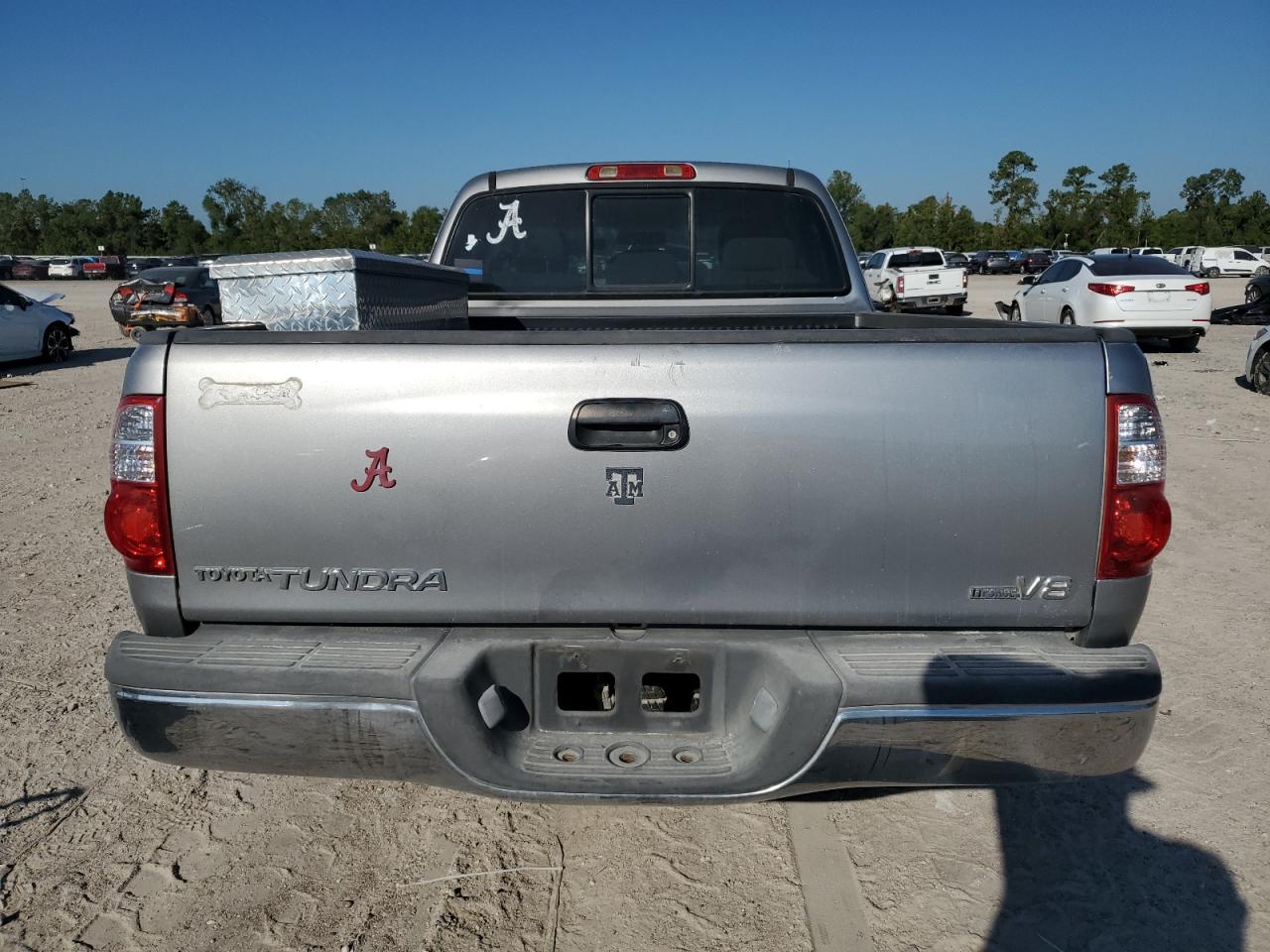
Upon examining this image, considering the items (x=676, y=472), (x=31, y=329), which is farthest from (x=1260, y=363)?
(x=31, y=329)

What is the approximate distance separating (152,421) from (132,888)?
152cm

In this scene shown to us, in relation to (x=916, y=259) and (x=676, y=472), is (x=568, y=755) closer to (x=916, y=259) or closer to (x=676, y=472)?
(x=676, y=472)

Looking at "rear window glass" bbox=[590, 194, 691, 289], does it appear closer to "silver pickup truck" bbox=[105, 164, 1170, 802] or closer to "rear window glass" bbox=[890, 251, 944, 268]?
"silver pickup truck" bbox=[105, 164, 1170, 802]

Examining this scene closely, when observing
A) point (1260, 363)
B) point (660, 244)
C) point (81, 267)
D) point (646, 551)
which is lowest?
point (1260, 363)

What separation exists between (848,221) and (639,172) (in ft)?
312

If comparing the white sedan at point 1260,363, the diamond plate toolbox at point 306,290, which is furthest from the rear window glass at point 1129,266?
the diamond plate toolbox at point 306,290

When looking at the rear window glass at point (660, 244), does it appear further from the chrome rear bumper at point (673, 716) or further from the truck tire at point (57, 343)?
the truck tire at point (57, 343)

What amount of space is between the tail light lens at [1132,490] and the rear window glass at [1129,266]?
631 inches

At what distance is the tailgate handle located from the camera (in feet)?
7.34

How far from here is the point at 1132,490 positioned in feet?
7.39

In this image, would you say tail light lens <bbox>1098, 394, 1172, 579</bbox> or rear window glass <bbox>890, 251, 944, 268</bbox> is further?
rear window glass <bbox>890, 251, 944, 268</bbox>

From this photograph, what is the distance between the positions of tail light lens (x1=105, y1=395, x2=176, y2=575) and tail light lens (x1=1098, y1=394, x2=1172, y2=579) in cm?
231

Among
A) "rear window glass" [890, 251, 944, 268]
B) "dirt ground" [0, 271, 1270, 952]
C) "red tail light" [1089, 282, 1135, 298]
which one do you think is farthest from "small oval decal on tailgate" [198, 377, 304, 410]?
"rear window glass" [890, 251, 944, 268]

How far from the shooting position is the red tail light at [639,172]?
4.33 m
